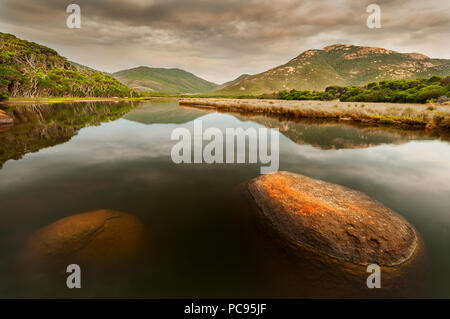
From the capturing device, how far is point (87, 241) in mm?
5996

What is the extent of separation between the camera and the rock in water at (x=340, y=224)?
18.2 ft

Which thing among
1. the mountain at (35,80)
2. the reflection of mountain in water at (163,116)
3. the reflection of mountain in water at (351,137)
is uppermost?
the mountain at (35,80)

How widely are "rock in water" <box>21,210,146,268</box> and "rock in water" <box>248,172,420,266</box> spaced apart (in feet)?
16.6

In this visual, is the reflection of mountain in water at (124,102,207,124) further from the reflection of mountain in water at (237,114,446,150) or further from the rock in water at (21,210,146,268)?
the rock in water at (21,210,146,268)

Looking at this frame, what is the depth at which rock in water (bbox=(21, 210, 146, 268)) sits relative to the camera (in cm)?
541

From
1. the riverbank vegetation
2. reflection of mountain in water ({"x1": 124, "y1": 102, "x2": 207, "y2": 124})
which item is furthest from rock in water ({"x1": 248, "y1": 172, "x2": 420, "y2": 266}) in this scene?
the riverbank vegetation

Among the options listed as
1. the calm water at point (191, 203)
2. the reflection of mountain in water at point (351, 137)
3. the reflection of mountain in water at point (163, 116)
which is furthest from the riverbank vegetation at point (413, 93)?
the reflection of mountain in water at point (163, 116)

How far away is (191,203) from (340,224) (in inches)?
236

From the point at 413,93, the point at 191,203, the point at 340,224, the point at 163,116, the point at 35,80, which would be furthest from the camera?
the point at 35,80

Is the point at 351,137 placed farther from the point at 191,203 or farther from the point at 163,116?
the point at 163,116

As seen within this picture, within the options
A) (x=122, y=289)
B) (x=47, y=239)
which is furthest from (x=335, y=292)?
(x=47, y=239)

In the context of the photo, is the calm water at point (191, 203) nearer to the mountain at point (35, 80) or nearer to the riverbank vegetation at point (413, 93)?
the riverbank vegetation at point (413, 93)

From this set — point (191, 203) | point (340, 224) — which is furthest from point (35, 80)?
point (340, 224)

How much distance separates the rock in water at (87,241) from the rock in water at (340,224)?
16.6 ft
